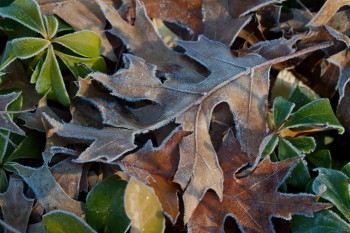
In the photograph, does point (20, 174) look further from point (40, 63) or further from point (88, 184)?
point (40, 63)

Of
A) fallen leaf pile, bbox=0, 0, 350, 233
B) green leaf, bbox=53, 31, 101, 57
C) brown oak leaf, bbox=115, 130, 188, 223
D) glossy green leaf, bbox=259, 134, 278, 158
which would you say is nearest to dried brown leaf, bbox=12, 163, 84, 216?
fallen leaf pile, bbox=0, 0, 350, 233

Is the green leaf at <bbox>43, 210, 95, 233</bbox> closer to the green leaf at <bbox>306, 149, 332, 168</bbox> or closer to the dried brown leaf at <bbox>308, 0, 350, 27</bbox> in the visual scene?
the green leaf at <bbox>306, 149, 332, 168</bbox>

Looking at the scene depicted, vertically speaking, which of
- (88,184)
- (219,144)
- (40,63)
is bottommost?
(88,184)

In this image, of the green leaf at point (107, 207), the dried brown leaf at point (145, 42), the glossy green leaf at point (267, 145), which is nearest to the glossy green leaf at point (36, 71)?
the dried brown leaf at point (145, 42)

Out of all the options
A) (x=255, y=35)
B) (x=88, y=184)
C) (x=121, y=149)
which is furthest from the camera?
(x=255, y=35)

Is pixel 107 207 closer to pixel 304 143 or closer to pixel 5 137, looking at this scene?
pixel 5 137

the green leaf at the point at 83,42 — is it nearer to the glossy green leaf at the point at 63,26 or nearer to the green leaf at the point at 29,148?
the glossy green leaf at the point at 63,26

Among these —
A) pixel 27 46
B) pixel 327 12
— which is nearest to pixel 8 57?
pixel 27 46

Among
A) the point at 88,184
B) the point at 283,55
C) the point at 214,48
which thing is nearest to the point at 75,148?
the point at 88,184
